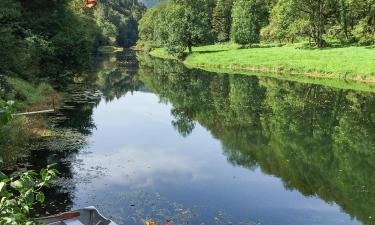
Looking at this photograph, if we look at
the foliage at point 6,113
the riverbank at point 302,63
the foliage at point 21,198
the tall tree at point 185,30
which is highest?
the tall tree at point 185,30

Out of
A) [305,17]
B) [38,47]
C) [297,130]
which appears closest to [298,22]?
[305,17]

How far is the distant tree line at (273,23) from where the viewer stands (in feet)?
289

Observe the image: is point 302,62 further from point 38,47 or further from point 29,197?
point 29,197

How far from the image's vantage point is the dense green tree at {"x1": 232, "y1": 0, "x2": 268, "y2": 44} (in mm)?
109856

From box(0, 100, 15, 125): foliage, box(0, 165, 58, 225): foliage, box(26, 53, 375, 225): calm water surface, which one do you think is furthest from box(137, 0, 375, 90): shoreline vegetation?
box(0, 165, 58, 225): foliage

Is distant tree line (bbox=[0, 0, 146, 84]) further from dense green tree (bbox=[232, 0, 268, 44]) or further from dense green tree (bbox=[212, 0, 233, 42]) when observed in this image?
dense green tree (bbox=[212, 0, 233, 42])

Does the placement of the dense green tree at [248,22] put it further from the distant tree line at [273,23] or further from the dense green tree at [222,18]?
the dense green tree at [222,18]

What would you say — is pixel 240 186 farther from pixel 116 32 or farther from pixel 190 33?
pixel 116 32

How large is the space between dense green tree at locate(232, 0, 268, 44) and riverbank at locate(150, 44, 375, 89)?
15.6 metres

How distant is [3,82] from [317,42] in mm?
70267

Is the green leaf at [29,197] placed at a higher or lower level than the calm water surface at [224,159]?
higher

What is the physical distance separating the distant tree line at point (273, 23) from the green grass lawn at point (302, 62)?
739 centimetres

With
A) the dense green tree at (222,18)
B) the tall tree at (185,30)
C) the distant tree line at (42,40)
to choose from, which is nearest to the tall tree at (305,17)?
the tall tree at (185,30)

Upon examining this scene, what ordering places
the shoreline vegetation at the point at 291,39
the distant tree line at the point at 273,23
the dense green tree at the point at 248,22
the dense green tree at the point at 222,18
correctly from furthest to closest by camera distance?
the dense green tree at the point at 222,18 → the dense green tree at the point at 248,22 → the distant tree line at the point at 273,23 → the shoreline vegetation at the point at 291,39
